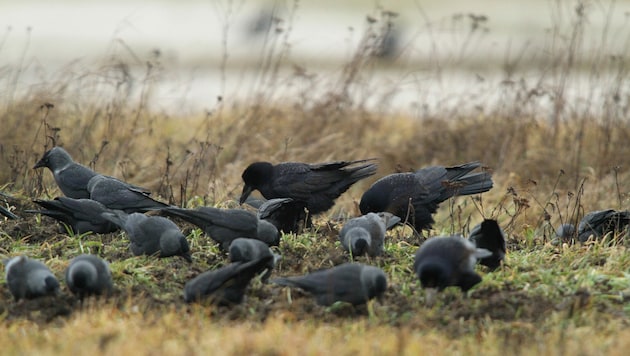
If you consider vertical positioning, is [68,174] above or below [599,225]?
above

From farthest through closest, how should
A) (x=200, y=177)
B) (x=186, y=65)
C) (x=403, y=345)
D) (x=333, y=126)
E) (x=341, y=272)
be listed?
1. (x=186, y=65)
2. (x=333, y=126)
3. (x=200, y=177)
4. (x=341, y=272)
5. (x=403, y=345)

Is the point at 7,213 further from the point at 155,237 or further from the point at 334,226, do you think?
the point at 334,226

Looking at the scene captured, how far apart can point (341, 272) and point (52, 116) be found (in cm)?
525

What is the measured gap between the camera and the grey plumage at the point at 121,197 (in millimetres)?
7680

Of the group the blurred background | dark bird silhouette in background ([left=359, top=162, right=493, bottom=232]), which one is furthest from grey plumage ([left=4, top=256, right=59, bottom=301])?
the blurred background

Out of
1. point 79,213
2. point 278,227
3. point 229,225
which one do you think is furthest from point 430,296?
point 79,213

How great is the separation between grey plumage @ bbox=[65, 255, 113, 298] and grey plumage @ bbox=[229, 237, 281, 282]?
2.66ft

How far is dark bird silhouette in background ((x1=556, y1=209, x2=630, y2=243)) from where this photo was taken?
24.4 ft

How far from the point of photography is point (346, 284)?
5.78m

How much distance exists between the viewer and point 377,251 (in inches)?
269

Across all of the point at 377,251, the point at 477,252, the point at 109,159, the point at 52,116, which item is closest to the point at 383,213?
the point at 377,251

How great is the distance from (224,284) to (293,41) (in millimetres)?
9950

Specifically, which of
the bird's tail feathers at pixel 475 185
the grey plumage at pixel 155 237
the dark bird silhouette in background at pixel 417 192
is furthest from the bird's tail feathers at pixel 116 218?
the bird's tail feathers at pixel 475 185

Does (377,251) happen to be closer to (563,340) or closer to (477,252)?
(477,252)
